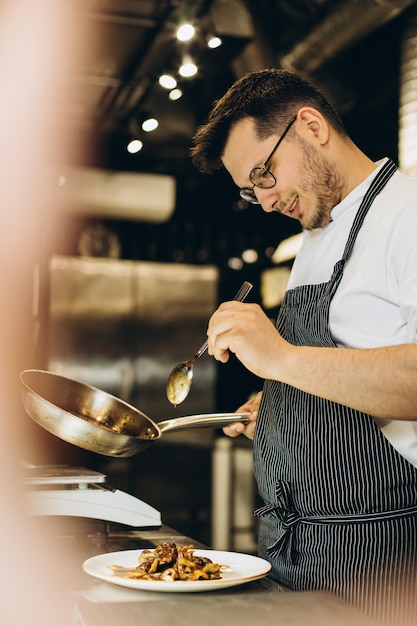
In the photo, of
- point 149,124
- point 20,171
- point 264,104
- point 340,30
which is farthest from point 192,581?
point 20,171

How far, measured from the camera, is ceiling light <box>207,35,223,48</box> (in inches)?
125

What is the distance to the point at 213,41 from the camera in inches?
126

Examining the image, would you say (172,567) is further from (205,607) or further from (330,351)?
(330,351)

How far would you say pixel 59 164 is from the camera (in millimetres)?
5387

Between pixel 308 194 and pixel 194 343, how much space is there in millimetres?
4487

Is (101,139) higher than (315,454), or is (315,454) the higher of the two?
(101,139)

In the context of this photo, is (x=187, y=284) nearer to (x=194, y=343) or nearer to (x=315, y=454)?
(x=194, y=343)

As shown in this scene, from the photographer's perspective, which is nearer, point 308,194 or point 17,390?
point 308,194

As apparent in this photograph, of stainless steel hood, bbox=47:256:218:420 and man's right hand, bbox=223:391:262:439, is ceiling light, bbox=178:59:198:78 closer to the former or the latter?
man's right hand, bbox=223:391:262:439

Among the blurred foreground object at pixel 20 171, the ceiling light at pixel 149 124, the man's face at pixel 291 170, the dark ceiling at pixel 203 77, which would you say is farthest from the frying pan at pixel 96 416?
the ceiling light at pixel 149 124

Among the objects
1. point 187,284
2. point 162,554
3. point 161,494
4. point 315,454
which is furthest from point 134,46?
point 161,494

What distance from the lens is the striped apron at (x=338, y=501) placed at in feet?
4.86

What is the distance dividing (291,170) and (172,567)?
2.91 ft

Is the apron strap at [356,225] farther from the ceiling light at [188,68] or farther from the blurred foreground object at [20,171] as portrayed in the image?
the ceiling light at [188,68]
